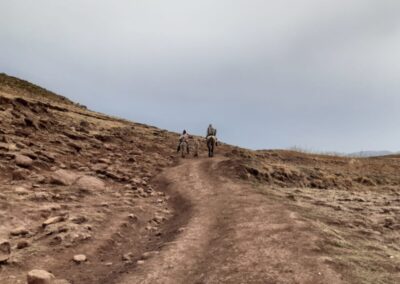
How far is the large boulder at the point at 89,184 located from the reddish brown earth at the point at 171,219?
6 cm

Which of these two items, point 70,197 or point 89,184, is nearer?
point 70,197

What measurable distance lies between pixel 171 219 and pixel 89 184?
4292mm

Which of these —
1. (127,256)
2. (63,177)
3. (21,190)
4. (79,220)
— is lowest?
(127,256)

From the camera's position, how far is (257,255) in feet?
31.3

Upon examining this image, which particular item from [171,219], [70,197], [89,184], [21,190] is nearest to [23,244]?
[21,190]

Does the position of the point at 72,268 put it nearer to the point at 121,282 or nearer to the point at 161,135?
the point at 121,282

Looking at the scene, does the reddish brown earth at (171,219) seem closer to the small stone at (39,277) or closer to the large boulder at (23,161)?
the large boulder at (23,161)

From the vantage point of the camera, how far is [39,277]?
8.25 metres

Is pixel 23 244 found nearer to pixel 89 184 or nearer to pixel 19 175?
pixel 19 175

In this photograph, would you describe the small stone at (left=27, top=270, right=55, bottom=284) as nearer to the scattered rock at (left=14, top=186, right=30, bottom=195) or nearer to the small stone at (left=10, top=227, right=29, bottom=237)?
the small stone at (left=10, top=227, right=29, bottom=237)

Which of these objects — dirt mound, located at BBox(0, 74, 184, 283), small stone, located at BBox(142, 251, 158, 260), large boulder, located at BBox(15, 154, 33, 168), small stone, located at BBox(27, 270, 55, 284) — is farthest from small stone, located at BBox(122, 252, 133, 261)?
large boulder, located at BBox(15, 154, 33, 168)

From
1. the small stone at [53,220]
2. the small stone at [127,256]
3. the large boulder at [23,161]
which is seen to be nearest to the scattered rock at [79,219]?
the small stone at [53,220]

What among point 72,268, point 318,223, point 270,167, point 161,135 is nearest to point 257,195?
point 318,223

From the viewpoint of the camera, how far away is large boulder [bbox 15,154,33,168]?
16.7m
